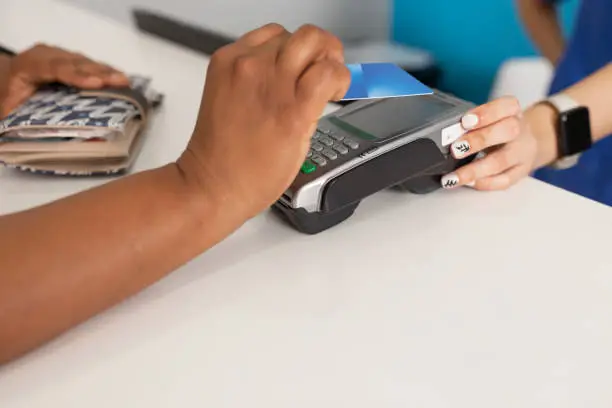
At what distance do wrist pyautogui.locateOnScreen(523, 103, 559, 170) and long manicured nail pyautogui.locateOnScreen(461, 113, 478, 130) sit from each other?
0.44 feet

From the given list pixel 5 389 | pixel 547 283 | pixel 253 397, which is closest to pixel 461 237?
pixel 547 283

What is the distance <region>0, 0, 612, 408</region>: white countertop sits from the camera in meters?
0.35

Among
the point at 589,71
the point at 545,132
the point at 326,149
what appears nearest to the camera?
the point at 326,149

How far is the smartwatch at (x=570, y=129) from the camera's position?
0.65 m

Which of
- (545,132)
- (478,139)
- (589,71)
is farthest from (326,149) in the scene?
(589,71)

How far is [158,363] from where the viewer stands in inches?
14.6

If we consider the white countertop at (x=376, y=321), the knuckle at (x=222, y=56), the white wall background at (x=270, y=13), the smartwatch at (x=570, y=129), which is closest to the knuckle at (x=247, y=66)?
the knuckle at (x=222, y=56)

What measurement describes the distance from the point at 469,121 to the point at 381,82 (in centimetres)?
10

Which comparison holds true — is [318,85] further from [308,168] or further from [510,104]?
[510,104]

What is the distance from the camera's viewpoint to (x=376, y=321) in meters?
0.39

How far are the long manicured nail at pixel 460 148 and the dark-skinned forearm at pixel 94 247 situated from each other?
19 centimetres

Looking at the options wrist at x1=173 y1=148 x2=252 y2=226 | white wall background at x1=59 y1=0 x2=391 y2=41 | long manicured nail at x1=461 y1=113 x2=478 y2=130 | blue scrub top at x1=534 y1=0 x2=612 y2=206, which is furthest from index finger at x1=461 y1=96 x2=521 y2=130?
white wall background at x1=59 y1=0 x2=391 y2=41

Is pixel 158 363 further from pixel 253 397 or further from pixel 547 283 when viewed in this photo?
pixel 547 283

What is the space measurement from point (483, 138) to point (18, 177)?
40 centimetres
